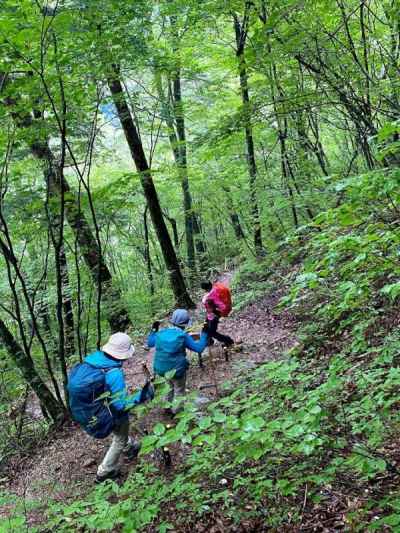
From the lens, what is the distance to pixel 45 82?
641 cm

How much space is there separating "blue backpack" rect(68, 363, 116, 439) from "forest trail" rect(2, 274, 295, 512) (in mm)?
926

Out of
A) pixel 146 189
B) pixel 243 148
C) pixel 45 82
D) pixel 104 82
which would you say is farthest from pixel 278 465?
pixel 243 148

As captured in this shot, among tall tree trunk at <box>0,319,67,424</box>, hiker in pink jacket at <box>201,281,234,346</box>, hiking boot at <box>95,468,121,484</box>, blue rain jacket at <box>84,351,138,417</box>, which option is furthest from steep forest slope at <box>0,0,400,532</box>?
blue rain jacket at <box>84,351,138,417</box>

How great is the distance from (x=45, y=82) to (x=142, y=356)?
6.78 metres

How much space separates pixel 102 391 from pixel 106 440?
7.14 ft

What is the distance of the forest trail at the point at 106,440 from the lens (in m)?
6.00

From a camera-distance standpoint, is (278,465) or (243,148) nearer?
(278,465)

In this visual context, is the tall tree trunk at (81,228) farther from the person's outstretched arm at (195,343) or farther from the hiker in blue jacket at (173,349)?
the person's outstretched arm at (195,343)

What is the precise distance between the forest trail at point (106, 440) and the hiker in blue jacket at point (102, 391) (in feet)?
2.47

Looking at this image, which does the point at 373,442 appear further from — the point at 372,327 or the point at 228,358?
the point at 228,358

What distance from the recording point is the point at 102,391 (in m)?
5.18

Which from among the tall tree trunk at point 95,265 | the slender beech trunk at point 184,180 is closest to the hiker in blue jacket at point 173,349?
the tall tree trunk at point 95,265

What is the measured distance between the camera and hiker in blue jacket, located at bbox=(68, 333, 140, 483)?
5102mm

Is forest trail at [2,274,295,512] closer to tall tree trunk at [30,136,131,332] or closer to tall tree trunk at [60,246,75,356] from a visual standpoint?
tall tree trunk at [30,136,131,332]
